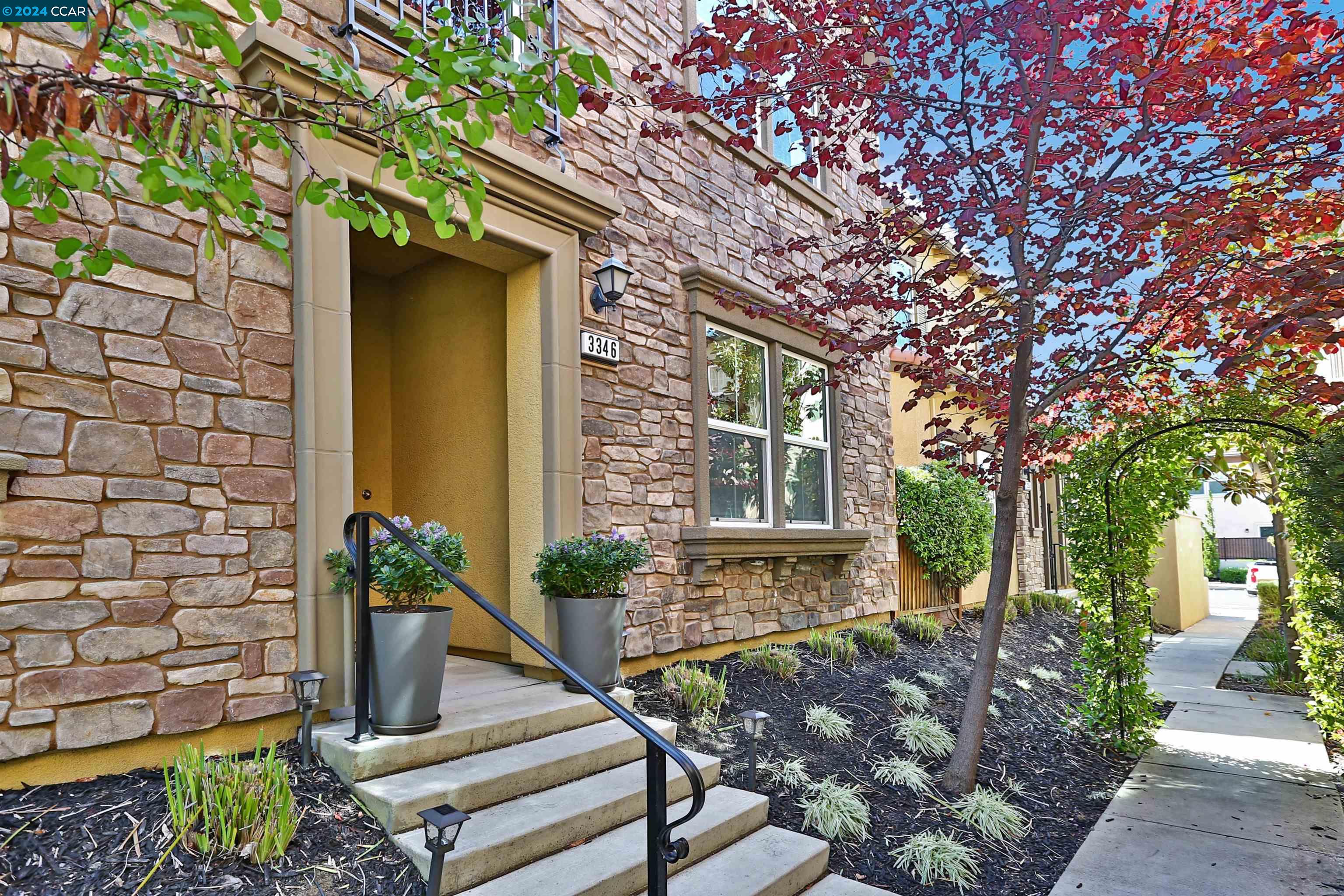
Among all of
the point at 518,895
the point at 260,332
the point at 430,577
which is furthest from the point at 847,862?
the point at 260,332

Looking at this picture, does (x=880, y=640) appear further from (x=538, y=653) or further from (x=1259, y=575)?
(x=1259, y=575)

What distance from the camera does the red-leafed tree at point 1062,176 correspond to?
3914mm

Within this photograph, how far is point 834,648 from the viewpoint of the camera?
655 cm

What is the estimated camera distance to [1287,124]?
12.1 ft

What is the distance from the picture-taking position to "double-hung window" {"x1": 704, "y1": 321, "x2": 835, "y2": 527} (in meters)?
6.25

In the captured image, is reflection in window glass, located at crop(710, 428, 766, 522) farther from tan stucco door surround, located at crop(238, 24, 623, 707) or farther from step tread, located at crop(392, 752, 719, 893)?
step tread, located at crop(392, 752, 719, 893)

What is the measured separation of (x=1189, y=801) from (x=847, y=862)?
2388 millimetres

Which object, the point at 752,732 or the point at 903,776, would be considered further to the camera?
the point at 903,776

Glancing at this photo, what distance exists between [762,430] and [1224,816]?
3.91 metres

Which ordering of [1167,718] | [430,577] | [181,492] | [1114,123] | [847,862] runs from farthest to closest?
[1167,718]
[1114,123]
[847,862]
[430,577]
[181,492]

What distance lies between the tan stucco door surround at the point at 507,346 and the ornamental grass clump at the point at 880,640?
11.4 feet

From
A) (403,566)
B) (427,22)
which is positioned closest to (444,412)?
(403,566)

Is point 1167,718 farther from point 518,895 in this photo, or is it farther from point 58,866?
point 58,866

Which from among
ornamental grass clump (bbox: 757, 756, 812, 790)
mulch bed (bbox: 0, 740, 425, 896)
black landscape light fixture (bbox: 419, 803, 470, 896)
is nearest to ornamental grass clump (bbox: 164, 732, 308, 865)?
mulch bed (bbox: 0, 740, 425, 896)
